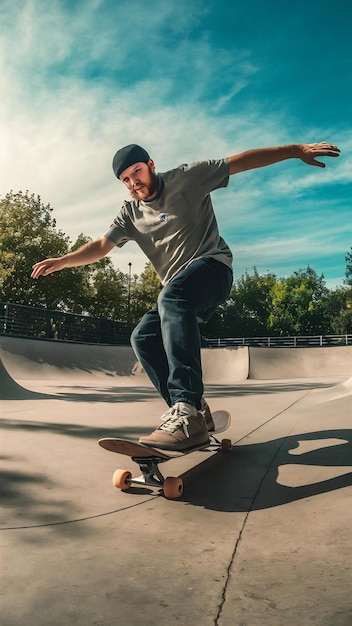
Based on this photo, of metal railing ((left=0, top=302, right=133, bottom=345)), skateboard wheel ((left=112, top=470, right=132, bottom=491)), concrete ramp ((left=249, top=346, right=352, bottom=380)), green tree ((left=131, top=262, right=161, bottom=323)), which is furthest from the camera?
green tree ((left=131, top=262, right=161, bottom=323))

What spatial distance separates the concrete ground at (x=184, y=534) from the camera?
3.87 feet

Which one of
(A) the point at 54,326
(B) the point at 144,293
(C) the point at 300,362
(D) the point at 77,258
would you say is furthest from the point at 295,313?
(D) the point at 77,258

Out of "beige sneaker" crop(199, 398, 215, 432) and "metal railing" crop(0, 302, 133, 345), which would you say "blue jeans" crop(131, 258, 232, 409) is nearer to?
"beige sneaker" crop(199, 398, 215, 432)

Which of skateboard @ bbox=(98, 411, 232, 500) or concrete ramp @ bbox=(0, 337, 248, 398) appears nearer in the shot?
skateboard @ bbox=(98, 411, 232, 500)

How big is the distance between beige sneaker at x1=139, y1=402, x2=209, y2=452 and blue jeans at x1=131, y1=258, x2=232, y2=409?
7 centimetres

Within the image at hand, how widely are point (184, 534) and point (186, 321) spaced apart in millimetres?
1141

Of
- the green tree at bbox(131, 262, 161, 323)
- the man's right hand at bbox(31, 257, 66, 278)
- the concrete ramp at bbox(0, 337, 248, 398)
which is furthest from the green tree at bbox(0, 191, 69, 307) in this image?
the man's right hand at bbox(31, 257, 66, 278)

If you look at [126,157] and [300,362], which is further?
[300,362]

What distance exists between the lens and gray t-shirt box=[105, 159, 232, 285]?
291cm

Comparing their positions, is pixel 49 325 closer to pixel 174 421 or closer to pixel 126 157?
pixel 126 157

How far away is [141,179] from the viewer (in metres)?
2.86

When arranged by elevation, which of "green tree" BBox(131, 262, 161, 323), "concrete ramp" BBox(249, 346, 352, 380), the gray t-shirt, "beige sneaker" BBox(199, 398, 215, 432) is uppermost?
"green tree" BBox(131, 262, 161, 323)

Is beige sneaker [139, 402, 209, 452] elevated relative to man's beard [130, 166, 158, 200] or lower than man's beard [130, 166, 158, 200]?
lower

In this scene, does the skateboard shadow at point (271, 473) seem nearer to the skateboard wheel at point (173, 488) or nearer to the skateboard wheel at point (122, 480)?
the skateboard wheel at point (173, 488)
